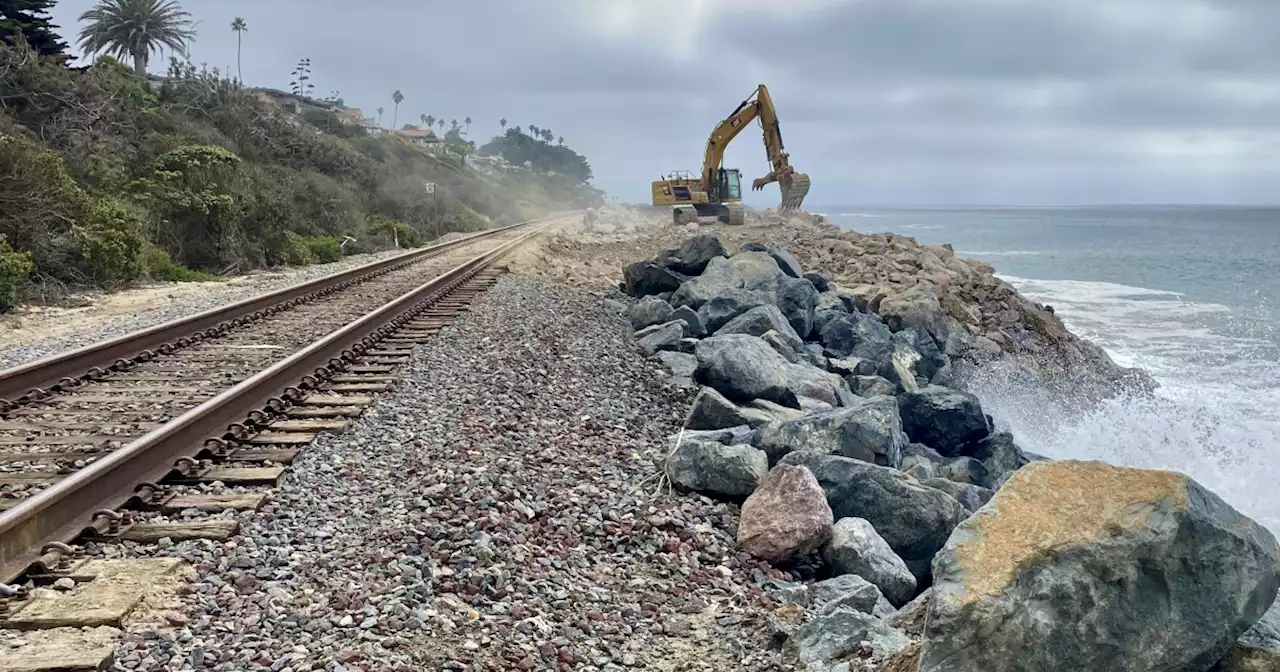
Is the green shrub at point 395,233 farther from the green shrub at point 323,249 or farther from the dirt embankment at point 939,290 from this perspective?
the green shrub at point 323,249

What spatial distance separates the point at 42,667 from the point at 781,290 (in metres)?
13.1

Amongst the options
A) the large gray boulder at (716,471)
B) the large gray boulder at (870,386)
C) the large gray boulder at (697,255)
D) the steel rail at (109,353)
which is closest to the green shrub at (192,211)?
the steel rail at (109,353)

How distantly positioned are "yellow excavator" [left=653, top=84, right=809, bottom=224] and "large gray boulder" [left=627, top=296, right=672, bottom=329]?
23.8 meters

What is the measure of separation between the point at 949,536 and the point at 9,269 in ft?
44.8

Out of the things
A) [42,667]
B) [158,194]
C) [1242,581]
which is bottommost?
[42,667]

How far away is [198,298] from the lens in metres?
15.1

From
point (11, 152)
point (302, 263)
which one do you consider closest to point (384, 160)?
point (302, 263)

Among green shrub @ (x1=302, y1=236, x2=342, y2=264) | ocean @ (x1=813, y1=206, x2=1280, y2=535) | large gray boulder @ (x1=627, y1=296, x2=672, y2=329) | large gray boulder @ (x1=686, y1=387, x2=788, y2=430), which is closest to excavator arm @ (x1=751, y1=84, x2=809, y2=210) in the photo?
ocean @ (x1=813, y1=206, x2=1280, y2=535)

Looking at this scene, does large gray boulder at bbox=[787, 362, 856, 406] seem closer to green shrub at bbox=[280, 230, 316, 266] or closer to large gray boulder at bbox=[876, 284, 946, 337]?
large gray boulder at bbox=[876, 284, 946, 337]

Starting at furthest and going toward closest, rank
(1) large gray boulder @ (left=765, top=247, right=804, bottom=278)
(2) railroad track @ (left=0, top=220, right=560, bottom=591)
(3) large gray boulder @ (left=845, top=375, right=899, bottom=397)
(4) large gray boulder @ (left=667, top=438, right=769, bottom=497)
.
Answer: (1) large gray boulder @ (left=765, top=247, right=804, bottom=278)
(3) large gray boulder @ (left=845, top=375, right=899, bottom=397)
(4) large gray boulder @ (left=667, top=438, right=769, bottom=497)
(2) railroad track @ (left=0, top=220, right=560, bottom=591)

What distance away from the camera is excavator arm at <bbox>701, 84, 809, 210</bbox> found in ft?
118

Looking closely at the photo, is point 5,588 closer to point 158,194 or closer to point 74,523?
point 74,523

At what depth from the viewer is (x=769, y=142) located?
3644cm

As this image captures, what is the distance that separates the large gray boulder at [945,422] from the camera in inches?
364
